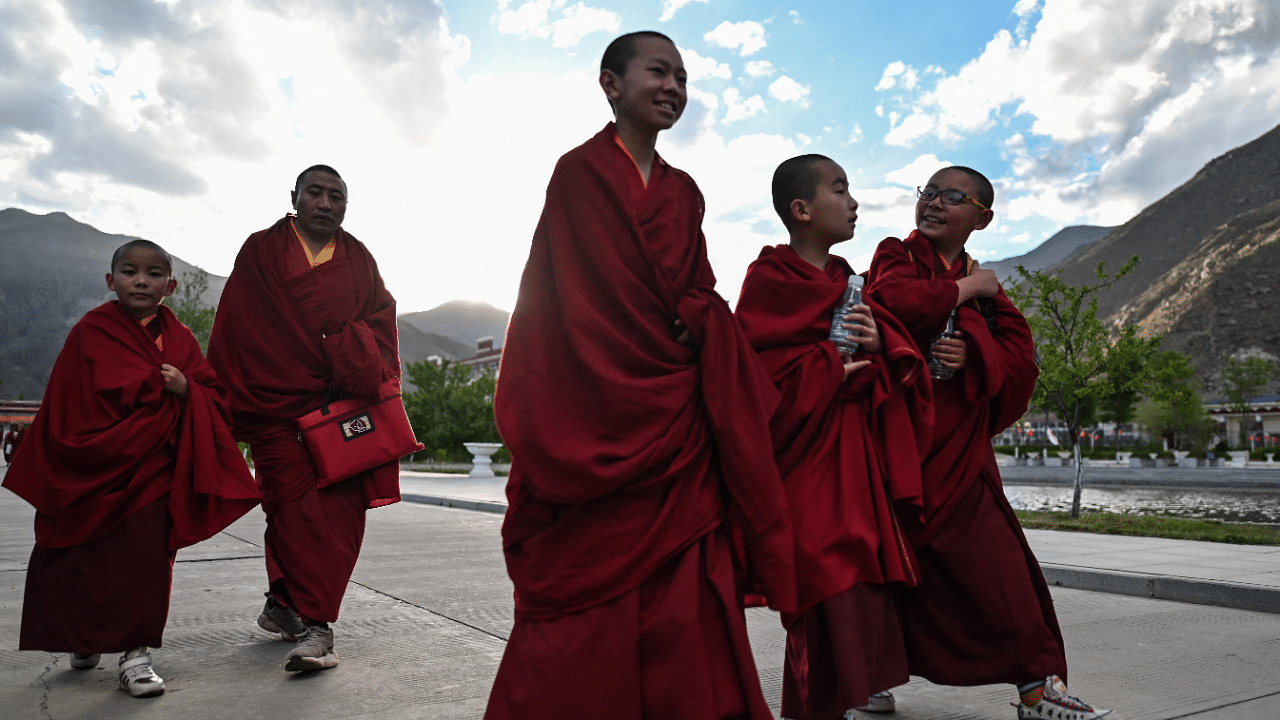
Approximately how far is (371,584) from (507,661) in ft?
13.0

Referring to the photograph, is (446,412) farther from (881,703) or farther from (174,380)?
(881,703)

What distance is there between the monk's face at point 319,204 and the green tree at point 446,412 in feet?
96.0

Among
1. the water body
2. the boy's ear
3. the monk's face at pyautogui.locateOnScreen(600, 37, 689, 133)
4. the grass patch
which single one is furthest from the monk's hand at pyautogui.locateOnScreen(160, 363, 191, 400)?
the water body

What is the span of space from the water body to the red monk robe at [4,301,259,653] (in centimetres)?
1184

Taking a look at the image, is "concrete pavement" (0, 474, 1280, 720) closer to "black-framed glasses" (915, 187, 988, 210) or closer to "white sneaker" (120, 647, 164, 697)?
"white sneaker" (120, 647, 164, 697)

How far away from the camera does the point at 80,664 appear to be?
11.6 ft

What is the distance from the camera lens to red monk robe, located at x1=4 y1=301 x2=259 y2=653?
10.8 feet

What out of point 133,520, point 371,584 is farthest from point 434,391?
point 133,520

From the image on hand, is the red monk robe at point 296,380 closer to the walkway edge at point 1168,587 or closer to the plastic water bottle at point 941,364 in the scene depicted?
the plastic water bottle at point 941,364

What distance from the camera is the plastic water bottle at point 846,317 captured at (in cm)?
261

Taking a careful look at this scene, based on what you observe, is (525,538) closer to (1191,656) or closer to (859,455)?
(859,455)

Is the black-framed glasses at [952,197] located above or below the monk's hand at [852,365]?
above

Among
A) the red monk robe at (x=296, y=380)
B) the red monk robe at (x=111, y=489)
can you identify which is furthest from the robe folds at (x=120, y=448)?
the red monk robe at (x=296, y=380)

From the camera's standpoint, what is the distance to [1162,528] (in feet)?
27.9
